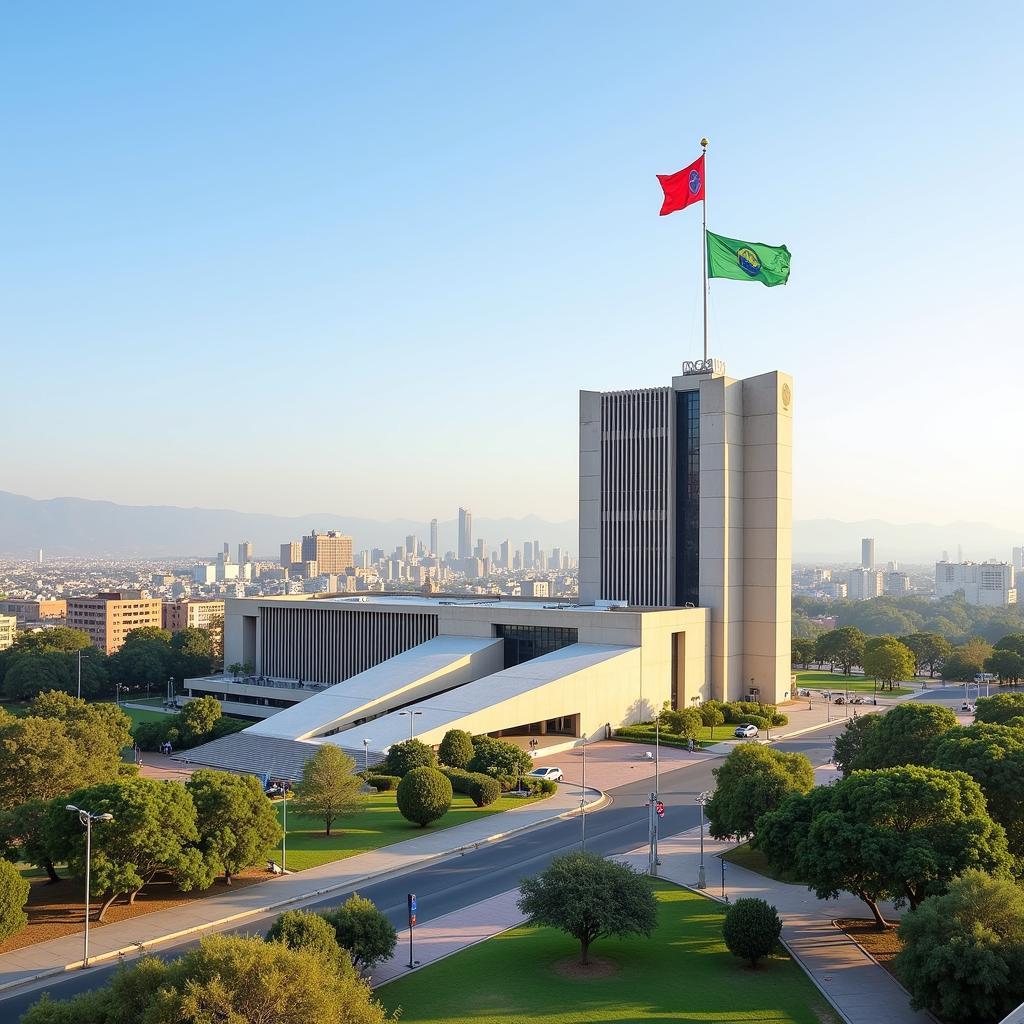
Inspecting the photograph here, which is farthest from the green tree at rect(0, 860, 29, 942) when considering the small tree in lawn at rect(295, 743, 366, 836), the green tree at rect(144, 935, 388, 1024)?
the small tree in lawn at rect(295, 743, 366, 836)

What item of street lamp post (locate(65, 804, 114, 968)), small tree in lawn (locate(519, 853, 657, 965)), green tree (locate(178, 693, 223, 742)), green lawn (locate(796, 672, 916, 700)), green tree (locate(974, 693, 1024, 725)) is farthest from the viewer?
green lawn (locate(796, 672, 916, 700))

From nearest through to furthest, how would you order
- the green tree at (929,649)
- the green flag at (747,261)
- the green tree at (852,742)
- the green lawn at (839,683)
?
the green tree at (852,742) < the green flag at (747,261) < the green lawn at (839,683) < the green tree at (929,649)

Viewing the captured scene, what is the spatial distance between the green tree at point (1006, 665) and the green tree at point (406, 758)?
69208mm

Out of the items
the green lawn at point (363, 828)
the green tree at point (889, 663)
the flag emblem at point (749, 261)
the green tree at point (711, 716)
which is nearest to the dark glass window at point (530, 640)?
the green tree at point (711, 716)

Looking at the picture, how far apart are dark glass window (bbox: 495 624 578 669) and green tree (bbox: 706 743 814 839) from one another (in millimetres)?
35744

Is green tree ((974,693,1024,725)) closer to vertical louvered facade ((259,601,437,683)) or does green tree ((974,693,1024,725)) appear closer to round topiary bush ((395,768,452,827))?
round topiary bush ((395,768,452,827))

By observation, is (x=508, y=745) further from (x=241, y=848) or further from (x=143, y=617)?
(x=143, y=617)

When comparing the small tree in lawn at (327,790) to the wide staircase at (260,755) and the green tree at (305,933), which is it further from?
the green tree at (305,933)

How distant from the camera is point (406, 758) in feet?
191

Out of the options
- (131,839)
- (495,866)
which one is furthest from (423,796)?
(131,839)

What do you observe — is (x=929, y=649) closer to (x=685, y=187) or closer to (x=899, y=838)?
(x=685, y=187)

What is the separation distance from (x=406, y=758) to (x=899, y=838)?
32.2 m

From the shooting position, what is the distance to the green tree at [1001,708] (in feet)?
173

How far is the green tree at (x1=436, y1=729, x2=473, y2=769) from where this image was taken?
58969 mm
